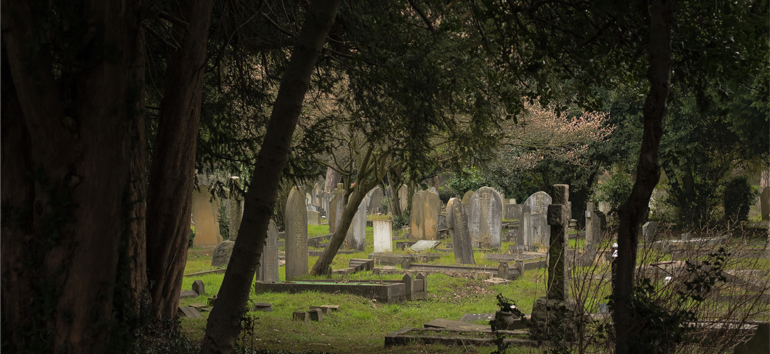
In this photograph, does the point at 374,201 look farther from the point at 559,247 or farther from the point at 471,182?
the point at 559,247

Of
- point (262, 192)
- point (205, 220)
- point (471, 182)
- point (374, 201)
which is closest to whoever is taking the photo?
point (262, 192)

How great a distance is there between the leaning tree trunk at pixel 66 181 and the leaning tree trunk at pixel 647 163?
382 cm

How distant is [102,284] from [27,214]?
81 centimetres

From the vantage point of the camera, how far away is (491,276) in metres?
13.7

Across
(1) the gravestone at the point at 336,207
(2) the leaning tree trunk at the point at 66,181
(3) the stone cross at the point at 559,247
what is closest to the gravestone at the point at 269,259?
(3) the stone cross at the point at 559,247

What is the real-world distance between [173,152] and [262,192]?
2119mm

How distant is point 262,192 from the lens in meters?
4.39

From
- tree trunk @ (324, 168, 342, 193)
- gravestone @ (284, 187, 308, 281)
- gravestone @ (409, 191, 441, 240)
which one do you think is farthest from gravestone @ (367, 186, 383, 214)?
gravestone @ (284, 187, 308, 281)

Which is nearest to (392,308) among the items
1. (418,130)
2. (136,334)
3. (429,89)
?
(418,130)

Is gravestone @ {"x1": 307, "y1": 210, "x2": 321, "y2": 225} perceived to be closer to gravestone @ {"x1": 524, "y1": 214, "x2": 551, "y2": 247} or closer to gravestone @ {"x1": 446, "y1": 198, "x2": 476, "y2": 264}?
gravestone @ {"x1": 524, "y1": 214, "x2": 551, "y2": 247}

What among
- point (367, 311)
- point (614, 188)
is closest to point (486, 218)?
point (614, 188)

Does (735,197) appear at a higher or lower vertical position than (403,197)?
lower

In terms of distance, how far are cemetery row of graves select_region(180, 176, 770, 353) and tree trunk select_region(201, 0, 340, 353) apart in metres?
0.69

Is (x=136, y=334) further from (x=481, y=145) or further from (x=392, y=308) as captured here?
(x=392, y=308)
